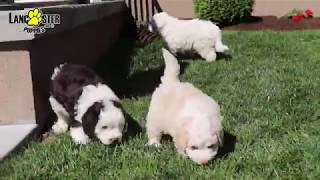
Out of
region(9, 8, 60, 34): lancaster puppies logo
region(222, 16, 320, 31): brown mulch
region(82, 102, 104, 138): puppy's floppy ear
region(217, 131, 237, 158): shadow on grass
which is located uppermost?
region(9, 8, 60, 34): lancaster puppies logo

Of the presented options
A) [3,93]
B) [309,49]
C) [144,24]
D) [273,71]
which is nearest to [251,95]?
[273,71]

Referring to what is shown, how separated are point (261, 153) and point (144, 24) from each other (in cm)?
864

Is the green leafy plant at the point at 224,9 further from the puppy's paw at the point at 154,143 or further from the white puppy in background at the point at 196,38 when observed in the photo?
the puppy's paw at the point at 154,143

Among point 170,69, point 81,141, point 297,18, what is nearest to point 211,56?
point 170,69

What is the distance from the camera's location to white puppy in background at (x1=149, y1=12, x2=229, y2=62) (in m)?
9.20

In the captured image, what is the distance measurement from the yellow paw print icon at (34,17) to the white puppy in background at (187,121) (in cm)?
158

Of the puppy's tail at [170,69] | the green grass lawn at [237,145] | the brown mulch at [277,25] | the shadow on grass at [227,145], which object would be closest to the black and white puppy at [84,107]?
the green grass lawn at [237,145]

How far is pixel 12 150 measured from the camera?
4859 mm

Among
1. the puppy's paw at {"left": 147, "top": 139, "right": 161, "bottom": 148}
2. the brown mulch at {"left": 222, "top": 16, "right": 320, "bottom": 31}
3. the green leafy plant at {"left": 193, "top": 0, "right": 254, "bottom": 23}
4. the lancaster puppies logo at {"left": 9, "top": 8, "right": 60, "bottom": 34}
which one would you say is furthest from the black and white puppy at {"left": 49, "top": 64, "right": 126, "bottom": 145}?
the green leafy plant at {"left": 193, "top": 0, "right": 254, "bottom": 23}

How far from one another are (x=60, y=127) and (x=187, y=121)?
1.78 m

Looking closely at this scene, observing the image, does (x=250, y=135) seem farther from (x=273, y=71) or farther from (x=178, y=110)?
(x=273, y=71)

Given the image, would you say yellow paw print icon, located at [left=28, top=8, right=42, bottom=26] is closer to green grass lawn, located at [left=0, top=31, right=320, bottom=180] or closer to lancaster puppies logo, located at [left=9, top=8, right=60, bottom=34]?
lancaster puppies logo, located at [left=9, top=8, right=60, bottom=34]

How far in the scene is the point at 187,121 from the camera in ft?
14.7

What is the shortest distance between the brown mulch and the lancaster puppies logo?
7.40 meters
